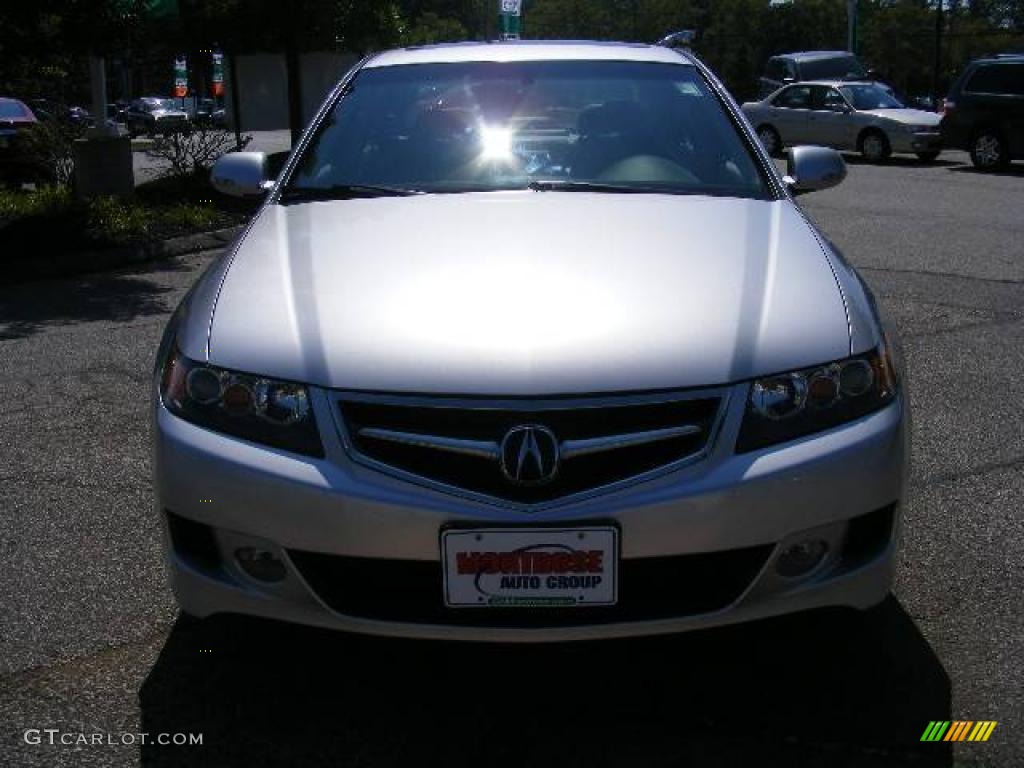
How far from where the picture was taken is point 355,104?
4676 mm

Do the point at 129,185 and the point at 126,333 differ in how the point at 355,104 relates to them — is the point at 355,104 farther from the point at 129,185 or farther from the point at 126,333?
the point at 129,185

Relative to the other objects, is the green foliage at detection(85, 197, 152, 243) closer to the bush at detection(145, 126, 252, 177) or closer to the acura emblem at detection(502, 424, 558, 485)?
the bush at detection(145, 126, 252, 177)

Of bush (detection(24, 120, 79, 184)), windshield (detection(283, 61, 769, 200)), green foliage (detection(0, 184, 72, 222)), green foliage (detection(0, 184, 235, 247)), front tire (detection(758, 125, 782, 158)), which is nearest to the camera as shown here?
windshield (detection(283, 61, 769, 200))

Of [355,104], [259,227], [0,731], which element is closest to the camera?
[0,731]

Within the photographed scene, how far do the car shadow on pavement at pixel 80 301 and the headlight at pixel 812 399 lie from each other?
19.0 ft

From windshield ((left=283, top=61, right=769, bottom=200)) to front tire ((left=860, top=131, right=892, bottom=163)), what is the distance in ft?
58.6

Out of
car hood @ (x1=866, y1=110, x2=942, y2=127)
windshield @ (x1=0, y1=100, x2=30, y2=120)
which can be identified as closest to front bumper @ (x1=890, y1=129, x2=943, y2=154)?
car hood @ (x1=866, y1=110, x2=942, y2=127)

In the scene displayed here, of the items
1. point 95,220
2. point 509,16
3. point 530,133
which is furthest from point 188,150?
point 530,133

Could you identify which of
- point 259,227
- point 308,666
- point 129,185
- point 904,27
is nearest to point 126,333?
point 259,227

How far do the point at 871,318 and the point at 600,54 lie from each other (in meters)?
2.07

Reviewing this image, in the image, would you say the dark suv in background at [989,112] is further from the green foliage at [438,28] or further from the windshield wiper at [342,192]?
the green foliage at [438,28]

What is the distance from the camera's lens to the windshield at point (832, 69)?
90.8ft

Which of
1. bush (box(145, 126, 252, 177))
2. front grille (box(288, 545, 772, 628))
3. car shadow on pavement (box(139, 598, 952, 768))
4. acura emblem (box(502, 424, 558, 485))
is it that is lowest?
car shadow on pavement (box(139, 598, 952, 768))

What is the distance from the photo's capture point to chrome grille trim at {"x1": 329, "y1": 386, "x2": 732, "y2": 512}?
110 inches
